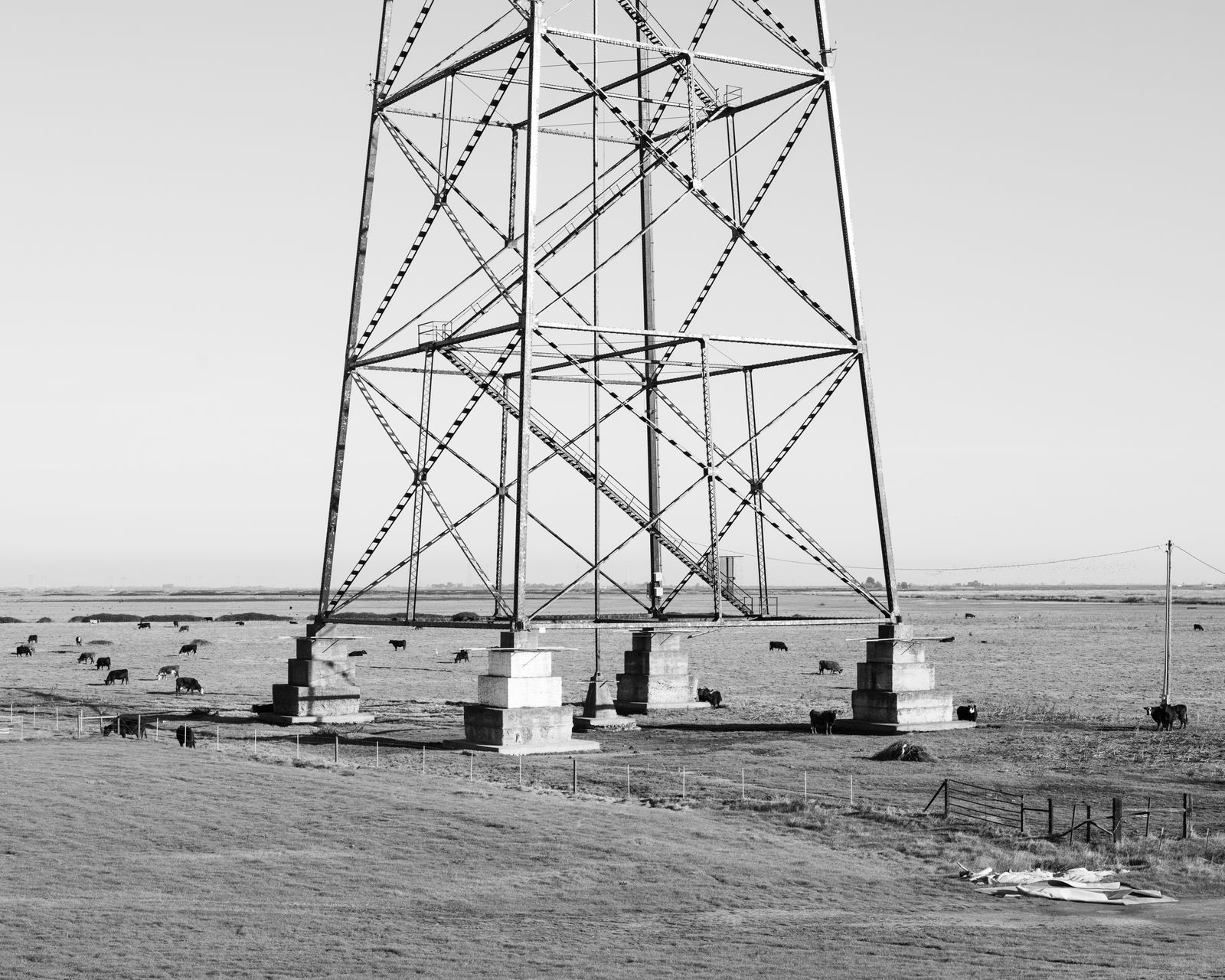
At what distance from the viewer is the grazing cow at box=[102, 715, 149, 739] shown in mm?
38188

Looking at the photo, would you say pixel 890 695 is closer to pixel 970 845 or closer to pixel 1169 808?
pixel 1169 808

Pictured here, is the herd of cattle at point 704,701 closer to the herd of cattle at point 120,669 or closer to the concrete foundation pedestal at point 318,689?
the herd of cattle at point 120,669

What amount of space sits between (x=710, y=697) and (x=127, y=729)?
61.5 ft

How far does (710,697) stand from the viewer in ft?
163

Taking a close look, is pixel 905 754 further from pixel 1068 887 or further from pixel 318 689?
pixel 318 689

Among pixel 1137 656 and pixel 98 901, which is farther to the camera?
pixel 1137 656

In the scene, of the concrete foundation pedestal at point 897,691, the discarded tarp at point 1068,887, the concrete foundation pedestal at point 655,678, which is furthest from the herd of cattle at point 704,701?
the discarded tarp at point 1068,887

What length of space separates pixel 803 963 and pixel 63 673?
5480 centimetres

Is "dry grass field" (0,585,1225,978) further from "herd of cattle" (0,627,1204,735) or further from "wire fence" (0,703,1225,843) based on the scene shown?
"herd of cattle" (0,627,1204,735)

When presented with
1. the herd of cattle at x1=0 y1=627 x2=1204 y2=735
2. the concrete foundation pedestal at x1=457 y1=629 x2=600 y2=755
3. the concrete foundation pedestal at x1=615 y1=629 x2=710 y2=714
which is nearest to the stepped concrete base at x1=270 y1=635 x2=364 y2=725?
the herd of cattle at x1=0 y1=627 x2=1204 y2=735

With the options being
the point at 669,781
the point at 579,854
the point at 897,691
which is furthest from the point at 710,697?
the point at 579,854

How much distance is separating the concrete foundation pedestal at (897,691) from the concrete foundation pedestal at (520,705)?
971 centimetres

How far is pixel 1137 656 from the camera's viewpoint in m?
83.9

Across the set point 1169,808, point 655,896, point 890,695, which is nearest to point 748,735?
point 890,695
